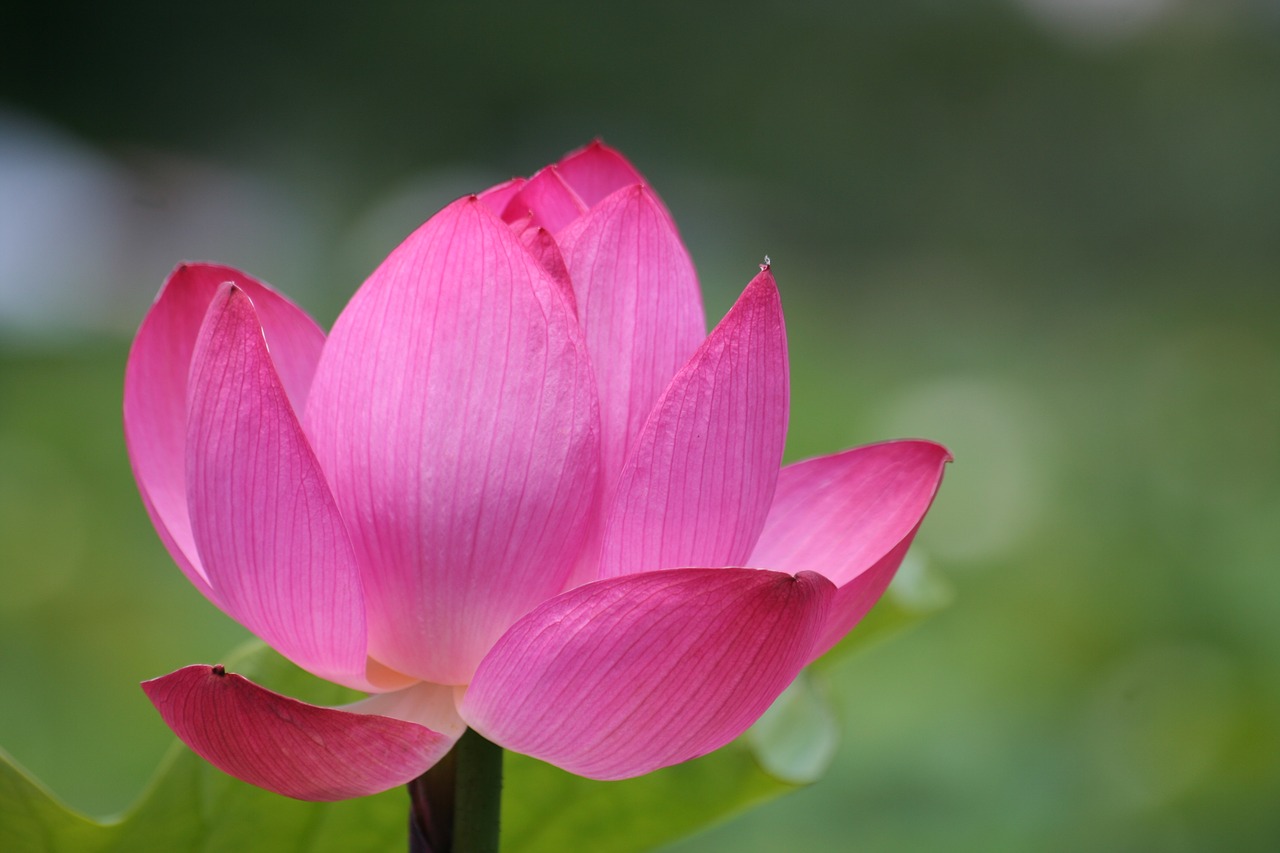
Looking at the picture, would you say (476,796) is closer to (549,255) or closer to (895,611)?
(549,255)

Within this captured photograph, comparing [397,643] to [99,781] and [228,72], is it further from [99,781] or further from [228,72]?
[228,72]

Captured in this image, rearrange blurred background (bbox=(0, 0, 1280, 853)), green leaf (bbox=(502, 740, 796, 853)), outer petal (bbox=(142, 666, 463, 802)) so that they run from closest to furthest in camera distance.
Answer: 1. outer petal (bbox=(142, 666, 463, 802))
2. green leaf (bbox=(502, 740, 796, 853))
3. blurred background (bbox=(0, 0, 1280, 853))

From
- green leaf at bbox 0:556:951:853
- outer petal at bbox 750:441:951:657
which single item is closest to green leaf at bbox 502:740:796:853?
green leaf at bbox 0:556:951:853

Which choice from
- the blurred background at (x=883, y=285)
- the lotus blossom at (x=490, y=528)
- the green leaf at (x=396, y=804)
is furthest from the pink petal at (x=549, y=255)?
the blurred background at (x=883, y=285)

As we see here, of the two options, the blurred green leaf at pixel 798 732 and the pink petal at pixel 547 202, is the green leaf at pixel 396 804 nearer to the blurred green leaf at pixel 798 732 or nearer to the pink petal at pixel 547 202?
the blurred green leaf at pixel 798 732

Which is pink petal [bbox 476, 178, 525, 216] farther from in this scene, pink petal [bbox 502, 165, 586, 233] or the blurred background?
the blurred background
